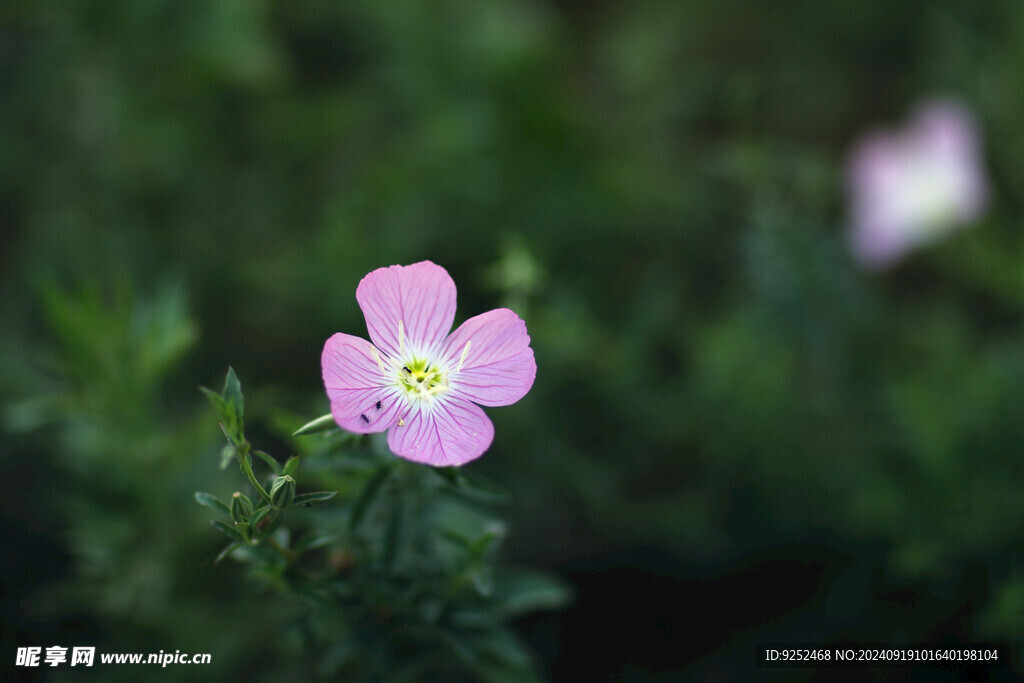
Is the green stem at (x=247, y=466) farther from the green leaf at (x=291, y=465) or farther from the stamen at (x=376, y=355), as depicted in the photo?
the stamen at (x=376, y=355)

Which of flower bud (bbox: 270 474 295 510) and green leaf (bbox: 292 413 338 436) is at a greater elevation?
green leaf (bbox: 292 413 338 436)

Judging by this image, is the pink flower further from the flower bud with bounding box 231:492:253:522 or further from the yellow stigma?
the flower bud with bounding box 231:492:253:522

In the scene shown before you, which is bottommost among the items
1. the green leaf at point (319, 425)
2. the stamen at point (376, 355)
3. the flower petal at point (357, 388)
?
the green leaf at point (319, 425)

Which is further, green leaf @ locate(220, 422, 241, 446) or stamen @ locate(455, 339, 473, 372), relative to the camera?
stamen @ locate(455, 339, 473, 372)

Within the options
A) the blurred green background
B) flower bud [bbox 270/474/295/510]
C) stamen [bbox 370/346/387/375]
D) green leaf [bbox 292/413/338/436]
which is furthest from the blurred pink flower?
flower bud [bbox 270/474/295/510]

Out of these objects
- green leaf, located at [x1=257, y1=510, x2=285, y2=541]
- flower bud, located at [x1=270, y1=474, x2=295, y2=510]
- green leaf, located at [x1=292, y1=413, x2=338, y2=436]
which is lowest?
green leaf, located at [x1=257, y1=510, x2=285, y2=541]

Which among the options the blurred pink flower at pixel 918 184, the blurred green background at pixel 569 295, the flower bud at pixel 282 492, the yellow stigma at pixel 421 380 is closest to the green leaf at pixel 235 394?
the flower bud at pixel 282 492

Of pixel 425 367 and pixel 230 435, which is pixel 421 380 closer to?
pixel 425 367
